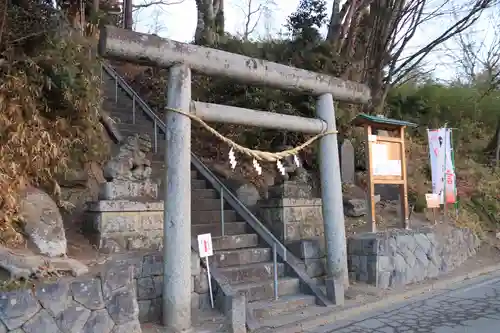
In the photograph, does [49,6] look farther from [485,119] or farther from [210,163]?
[485,119]

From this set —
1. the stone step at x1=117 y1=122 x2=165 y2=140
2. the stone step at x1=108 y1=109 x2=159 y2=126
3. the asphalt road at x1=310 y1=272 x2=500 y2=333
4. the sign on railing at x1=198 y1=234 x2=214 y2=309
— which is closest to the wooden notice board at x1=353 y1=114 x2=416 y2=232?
the asphalt road at x1=310 y1=272 x2=500 y2=333

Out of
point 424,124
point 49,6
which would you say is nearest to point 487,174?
point 424,124

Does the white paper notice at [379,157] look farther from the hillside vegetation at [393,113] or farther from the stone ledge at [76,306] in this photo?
the stone ledge at [76,306]

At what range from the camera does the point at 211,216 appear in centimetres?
824

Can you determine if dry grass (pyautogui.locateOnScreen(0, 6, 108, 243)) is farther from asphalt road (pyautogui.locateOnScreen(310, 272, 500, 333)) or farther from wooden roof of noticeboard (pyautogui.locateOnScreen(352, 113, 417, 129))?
wooden roof of noticeboard (pyautogui.locateOnScreen(352, 113, 417, 129))

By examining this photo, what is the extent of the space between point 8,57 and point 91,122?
163 centimetres

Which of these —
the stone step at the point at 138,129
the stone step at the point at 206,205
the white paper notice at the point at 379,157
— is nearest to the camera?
the stone step at the point at 206,205

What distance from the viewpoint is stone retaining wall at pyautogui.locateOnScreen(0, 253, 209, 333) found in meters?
4.10

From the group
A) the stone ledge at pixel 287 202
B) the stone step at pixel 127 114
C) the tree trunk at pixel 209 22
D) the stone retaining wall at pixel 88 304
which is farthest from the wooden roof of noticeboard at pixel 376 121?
the tree trunk at pixel 209 22

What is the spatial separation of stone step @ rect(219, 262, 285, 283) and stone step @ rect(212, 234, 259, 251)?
49cm

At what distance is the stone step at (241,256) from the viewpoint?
6891 mm

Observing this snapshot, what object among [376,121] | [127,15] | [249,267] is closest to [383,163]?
[376,121]

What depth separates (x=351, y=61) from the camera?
12281mm

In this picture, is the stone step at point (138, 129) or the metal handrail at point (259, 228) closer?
the metal handrail at point (259, 228)
